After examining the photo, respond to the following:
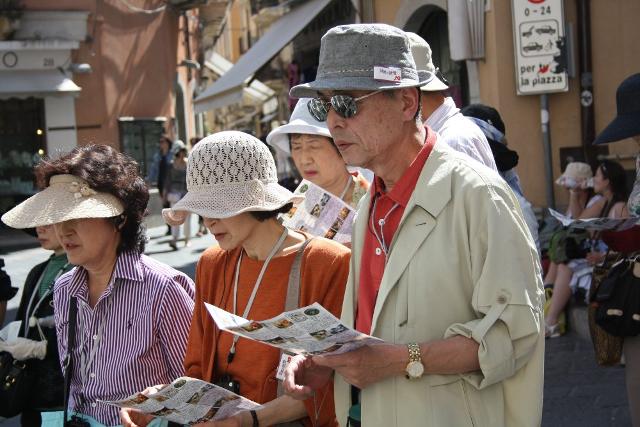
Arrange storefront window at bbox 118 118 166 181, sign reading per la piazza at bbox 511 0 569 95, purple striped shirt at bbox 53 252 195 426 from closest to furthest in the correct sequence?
purple striped shirt at bbox 53 252 195 426, sign reading per la piazza at bbox 511 0 569 95, storefront window at bbox 118 118 166 181

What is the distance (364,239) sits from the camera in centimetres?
317

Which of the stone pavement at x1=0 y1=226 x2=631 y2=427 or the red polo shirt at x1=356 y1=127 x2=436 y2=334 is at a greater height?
the red polo shirt at x1=356 y1=127 x2=436 y2=334

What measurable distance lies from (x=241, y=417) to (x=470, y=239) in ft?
3.57

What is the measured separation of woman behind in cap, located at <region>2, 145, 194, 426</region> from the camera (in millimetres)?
4020

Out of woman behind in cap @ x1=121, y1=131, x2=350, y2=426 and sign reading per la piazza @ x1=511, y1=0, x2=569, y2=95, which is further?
sign reading per la piazza @ x1=511, y1=0, x2=569, y2=95

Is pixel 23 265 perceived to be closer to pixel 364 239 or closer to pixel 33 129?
pixel 33 129

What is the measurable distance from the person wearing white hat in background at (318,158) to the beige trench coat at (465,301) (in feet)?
7.53

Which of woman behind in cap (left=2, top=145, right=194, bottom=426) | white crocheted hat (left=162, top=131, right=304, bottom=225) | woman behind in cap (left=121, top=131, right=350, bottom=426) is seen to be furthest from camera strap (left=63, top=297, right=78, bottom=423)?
white crocheted hat (left=162, top=131, right=304, bottom=225)

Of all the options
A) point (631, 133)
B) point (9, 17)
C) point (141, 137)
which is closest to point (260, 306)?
point (631, 133)

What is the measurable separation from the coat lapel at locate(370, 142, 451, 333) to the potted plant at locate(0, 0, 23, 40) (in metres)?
20.7

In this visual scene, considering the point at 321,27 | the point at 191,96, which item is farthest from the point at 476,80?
the point at 191,96

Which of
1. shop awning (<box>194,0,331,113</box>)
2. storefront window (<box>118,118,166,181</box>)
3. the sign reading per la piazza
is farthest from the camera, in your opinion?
storefront window (<box>118,118,166,181</box>)

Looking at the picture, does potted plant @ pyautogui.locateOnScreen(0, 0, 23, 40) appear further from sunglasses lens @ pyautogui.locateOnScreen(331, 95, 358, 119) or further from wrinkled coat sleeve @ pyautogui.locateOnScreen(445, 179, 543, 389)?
wrinkled coat sleeve @ pyautogui.locateOnScreen(445, 179, 543, 389)

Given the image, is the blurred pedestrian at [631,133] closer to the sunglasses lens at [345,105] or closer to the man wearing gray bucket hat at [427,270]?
the man wearing gray bucket hat at [427,270]
